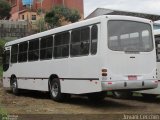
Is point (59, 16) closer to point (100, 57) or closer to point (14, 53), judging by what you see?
point (14, 53)

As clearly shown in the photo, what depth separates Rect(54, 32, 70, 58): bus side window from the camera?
15.9 meters

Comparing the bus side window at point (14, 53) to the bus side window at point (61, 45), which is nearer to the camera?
the bus side window at point (61, 45)

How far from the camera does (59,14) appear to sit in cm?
5825

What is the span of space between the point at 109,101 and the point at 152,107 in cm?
273

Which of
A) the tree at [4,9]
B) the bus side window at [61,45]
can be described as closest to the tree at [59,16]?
the tree at [4,9]

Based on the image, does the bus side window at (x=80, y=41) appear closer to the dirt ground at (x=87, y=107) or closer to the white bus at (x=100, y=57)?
the white bus at (x=100, y=57)

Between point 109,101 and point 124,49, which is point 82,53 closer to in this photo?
point 124,49

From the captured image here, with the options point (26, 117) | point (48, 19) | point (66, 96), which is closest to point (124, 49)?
point (66, 96)

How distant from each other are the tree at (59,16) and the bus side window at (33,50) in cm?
3458

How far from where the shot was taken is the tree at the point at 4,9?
66.2m

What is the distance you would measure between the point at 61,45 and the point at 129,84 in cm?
342

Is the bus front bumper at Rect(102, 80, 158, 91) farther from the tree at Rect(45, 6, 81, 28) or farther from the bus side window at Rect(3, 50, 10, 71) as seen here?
the tree at Rect(45, 6, 81, 28)

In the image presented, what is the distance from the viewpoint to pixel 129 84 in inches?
556

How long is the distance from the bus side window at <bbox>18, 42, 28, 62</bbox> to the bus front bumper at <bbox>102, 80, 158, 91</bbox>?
22.8ft
